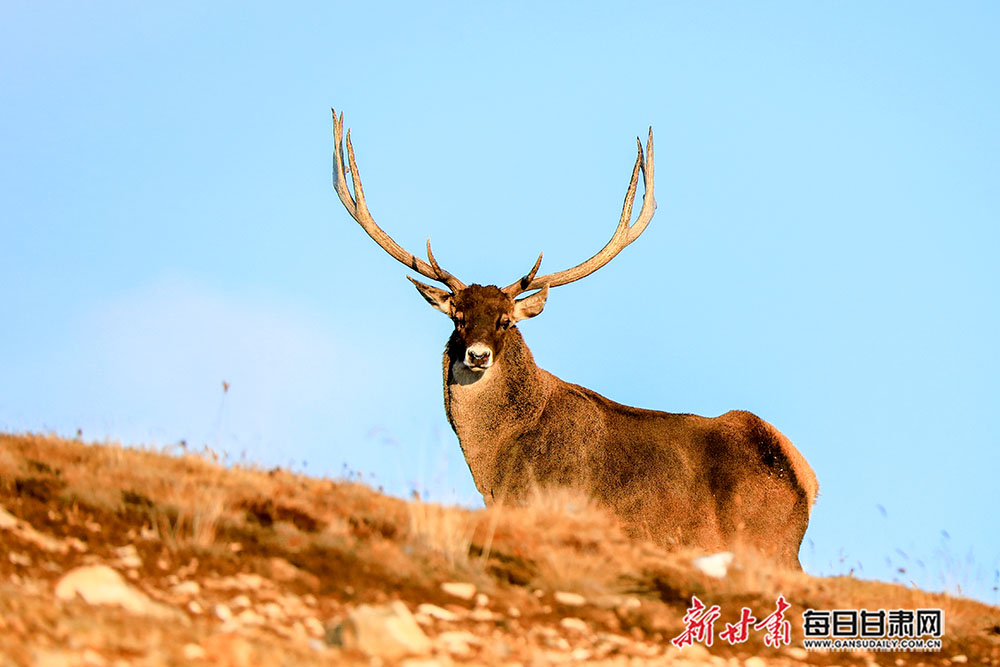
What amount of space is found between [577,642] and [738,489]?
5.47m

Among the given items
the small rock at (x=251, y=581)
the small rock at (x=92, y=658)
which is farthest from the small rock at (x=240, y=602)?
the small rock at (x=92, y=658)

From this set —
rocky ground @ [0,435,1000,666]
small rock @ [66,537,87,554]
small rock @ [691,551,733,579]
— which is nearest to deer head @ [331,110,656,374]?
rocky ground @ [0,435,1000,666]

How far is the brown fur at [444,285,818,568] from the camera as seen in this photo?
11320mm

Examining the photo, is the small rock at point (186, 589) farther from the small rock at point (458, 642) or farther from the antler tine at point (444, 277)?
the antler tine at point (444, 277)

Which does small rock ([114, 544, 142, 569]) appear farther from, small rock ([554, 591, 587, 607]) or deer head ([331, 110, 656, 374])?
deer head ([331, 110, 656, 374])

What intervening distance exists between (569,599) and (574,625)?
18.5 inches

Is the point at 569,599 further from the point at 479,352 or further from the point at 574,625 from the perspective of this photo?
the point at 479,352

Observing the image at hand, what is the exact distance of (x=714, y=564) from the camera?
8570 mm

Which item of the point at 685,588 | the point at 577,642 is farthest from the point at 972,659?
the point at 577,642

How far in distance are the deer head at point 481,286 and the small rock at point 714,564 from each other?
136 inches

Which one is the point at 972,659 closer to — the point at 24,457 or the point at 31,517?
the point at 31,517

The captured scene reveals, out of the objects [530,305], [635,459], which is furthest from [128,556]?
[530,305]

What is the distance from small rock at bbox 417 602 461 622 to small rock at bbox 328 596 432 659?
0.75m

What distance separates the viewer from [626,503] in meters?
11.3
